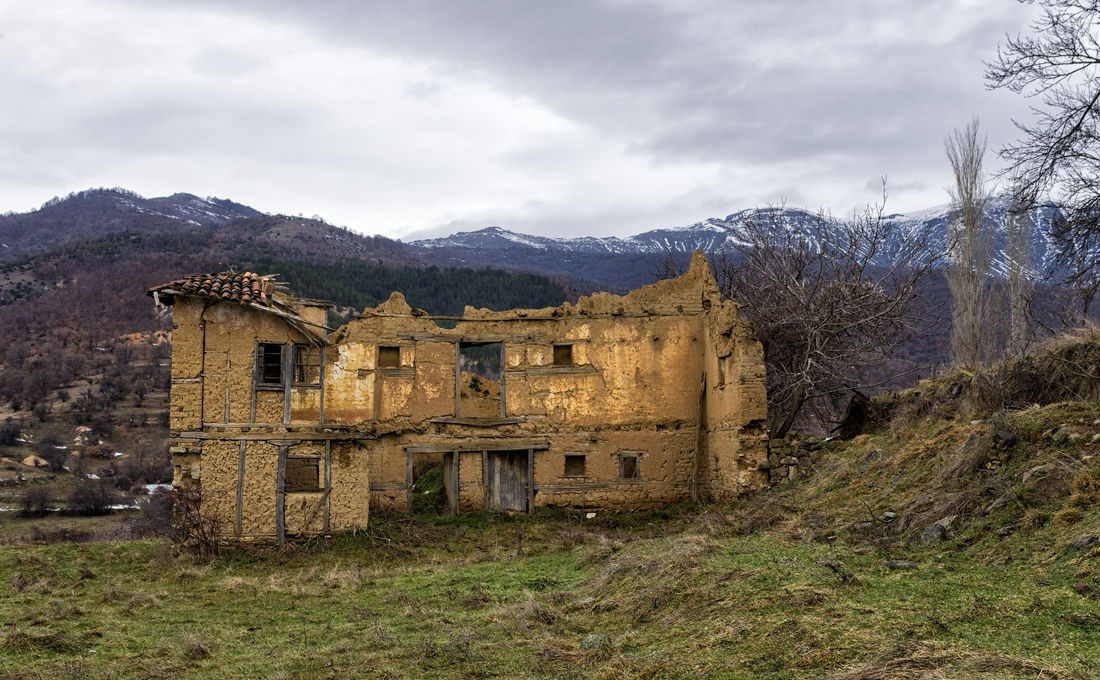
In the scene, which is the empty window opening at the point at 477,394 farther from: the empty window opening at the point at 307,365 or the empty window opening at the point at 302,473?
the empty window opening at the point at 302,473

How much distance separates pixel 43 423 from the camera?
4988cm

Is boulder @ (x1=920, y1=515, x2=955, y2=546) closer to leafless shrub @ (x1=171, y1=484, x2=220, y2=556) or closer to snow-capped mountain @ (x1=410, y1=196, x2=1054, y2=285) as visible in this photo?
leafless shrub @ (x1=171, y1=484, x2=220, y2=556)

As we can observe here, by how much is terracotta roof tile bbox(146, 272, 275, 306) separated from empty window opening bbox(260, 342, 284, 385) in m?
1.20

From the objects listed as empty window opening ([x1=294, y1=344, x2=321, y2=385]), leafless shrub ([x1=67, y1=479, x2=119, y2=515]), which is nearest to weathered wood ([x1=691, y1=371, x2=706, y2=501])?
empty window opening ([x1=294, y1=344, x2=321, y2=385])

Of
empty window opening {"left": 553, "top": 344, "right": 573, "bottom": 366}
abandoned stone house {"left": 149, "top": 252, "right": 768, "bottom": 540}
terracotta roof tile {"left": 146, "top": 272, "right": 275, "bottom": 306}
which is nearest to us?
terracotta roof tile {"left": 146, "top": 272, "right": 275, "bottom": 306}

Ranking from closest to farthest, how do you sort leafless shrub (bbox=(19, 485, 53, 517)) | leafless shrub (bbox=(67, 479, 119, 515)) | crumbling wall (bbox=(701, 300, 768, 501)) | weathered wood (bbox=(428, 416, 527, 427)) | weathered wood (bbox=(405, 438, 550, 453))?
crumbling wall (bbox=(701, 300, 768, 501)), weathered wood (bbox=(405, 438, 550, 453)), weathered wood (bbox=(428, 416, 527, 427)), leafless shrub (bbox=(19, 485, 53, 517)), leafless shrub (bbox=(67, 479, 119, 515))

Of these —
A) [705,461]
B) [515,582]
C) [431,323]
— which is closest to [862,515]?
[515,582]

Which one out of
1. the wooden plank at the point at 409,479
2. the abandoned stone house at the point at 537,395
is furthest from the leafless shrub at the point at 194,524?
the wooden plank at the point at 409,479

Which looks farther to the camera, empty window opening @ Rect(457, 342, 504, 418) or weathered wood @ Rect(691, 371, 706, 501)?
empty window opening @ Rect(457, 342, 504, 418)

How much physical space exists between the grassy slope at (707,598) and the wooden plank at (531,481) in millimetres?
3736

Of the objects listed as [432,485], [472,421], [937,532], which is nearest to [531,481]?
[472,421]

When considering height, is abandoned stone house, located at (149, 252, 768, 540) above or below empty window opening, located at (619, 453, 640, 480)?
above

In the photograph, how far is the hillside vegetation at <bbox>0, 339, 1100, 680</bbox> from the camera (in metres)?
6.78

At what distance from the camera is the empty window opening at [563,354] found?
20.8 m
